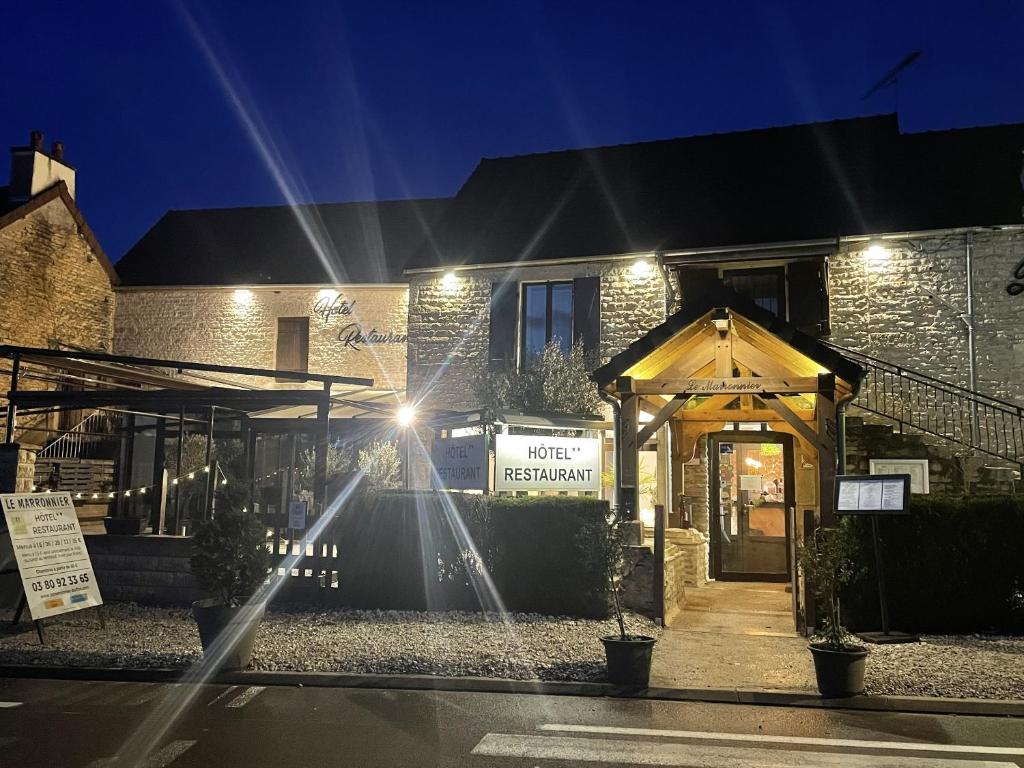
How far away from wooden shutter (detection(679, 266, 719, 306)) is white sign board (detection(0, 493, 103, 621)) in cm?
1092

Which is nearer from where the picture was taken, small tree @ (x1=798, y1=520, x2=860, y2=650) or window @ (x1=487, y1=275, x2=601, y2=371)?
small tree @ (x1=798, y1=520, x2=860, y2=650)

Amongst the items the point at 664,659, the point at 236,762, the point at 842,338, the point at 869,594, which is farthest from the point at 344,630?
the point at 842,338

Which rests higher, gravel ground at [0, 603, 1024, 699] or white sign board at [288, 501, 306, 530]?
white sign board at [288, 501, 306, 530]

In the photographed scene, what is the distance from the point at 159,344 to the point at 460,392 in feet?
27.0

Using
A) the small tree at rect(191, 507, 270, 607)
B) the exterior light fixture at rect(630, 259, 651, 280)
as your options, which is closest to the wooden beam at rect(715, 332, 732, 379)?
the exterior light fixture at rect(630, 259, 651, 280)

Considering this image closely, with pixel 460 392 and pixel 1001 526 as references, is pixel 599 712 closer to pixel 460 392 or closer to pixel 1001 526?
pixel 1001 526

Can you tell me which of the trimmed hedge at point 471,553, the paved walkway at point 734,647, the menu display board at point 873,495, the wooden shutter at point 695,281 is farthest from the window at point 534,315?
the menu display board at point 873,495

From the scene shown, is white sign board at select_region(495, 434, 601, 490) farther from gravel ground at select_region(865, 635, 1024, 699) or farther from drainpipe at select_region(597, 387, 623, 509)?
gravel ground at select_region(865, 635, 1024, 699)

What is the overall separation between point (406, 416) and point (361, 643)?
8090 mm

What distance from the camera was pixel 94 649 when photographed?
8.37m

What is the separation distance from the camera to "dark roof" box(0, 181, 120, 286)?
18739mm

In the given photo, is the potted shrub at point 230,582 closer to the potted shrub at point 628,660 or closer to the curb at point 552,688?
the curb at point 552,688

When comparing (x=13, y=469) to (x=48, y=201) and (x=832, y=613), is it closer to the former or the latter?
(x=832, y=613)

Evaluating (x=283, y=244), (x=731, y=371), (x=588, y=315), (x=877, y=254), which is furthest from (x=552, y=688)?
(x=283, y=244)
